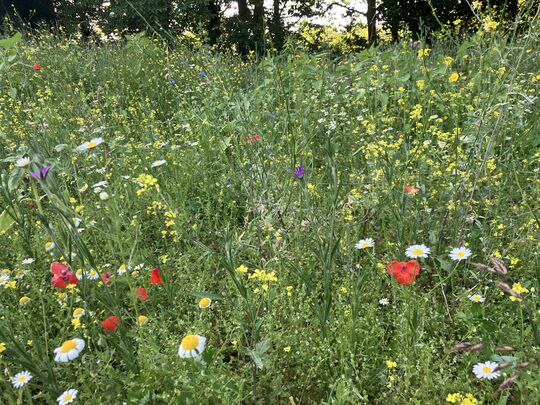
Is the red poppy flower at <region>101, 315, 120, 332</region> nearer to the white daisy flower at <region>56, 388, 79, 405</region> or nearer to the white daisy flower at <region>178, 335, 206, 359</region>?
the white daisy flower at <region>56, 388, 79, 405</region>

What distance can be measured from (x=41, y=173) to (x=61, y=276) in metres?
0.39

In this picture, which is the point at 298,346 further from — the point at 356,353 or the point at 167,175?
the point at 167,175

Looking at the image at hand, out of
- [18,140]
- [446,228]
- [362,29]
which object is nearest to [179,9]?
[362,29]

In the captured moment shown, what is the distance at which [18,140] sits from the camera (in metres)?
3.33

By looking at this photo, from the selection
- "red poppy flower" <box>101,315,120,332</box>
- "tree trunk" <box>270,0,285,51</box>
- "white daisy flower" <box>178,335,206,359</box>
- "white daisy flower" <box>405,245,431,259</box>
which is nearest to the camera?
"white daisy flower" <box>178,335,206,359</box>

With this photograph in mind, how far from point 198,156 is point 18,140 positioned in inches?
57.8

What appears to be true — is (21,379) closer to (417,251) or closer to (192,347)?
(192,347)

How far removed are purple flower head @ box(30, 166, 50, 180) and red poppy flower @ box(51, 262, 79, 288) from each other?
0.38 metres

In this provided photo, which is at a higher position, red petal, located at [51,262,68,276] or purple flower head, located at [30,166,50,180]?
purple flower head, located at [30,166,50,180]

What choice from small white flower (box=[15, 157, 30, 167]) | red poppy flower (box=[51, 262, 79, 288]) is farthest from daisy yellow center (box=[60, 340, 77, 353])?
small white flower (box=[15, 157, 30, 167])

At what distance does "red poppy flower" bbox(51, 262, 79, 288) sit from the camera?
145 centimetres

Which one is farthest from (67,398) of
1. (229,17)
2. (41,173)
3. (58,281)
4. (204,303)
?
(229,17)

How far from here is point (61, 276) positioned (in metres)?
1.45

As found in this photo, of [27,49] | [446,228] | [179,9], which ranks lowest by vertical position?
[446,228]
